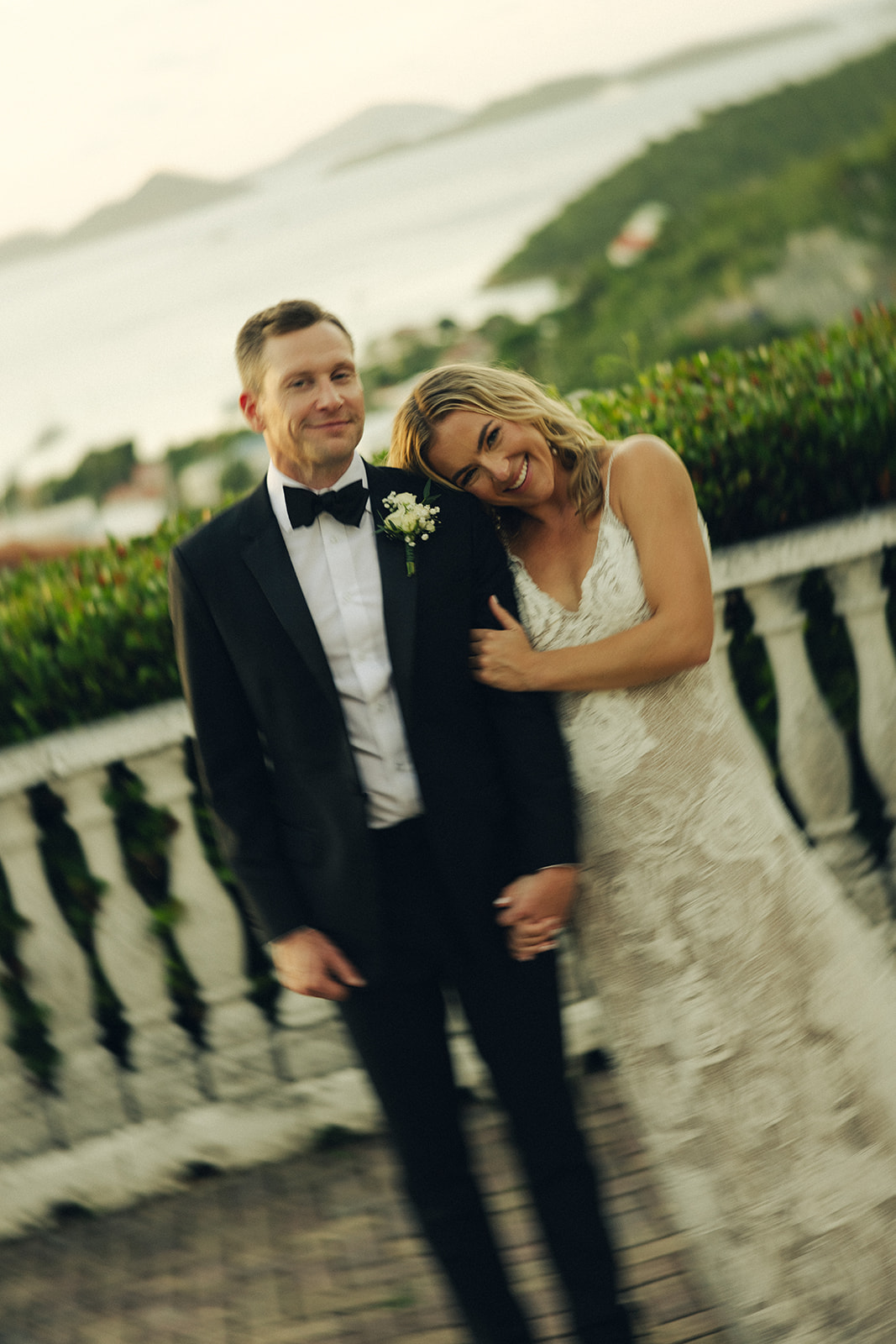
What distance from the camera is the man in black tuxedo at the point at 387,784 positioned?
203cm

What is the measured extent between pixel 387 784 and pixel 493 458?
27.5 inches

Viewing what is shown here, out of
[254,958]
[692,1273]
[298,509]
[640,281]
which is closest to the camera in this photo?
[298,509]

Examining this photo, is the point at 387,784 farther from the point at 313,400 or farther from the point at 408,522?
the point at 313,400

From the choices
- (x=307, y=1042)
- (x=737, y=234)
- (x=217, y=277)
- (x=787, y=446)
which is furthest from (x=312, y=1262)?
(x=737, y=234)

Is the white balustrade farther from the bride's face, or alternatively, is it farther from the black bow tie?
the black bow tie

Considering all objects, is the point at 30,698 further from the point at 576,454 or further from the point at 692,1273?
the point at 692,1273

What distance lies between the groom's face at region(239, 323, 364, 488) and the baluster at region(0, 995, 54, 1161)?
7.29 ft

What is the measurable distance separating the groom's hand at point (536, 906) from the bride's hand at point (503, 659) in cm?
38

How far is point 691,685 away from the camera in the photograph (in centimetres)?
230

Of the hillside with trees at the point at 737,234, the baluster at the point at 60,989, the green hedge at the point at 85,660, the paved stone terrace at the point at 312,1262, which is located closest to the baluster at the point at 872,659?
the paved stone terrace at the point at 312,1262

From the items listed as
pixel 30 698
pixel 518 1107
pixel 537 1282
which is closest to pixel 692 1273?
pixel 537 1282

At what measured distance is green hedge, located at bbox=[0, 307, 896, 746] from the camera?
9.66 feet

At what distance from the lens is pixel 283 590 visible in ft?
6.66

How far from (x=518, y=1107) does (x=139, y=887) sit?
55.1 inches
